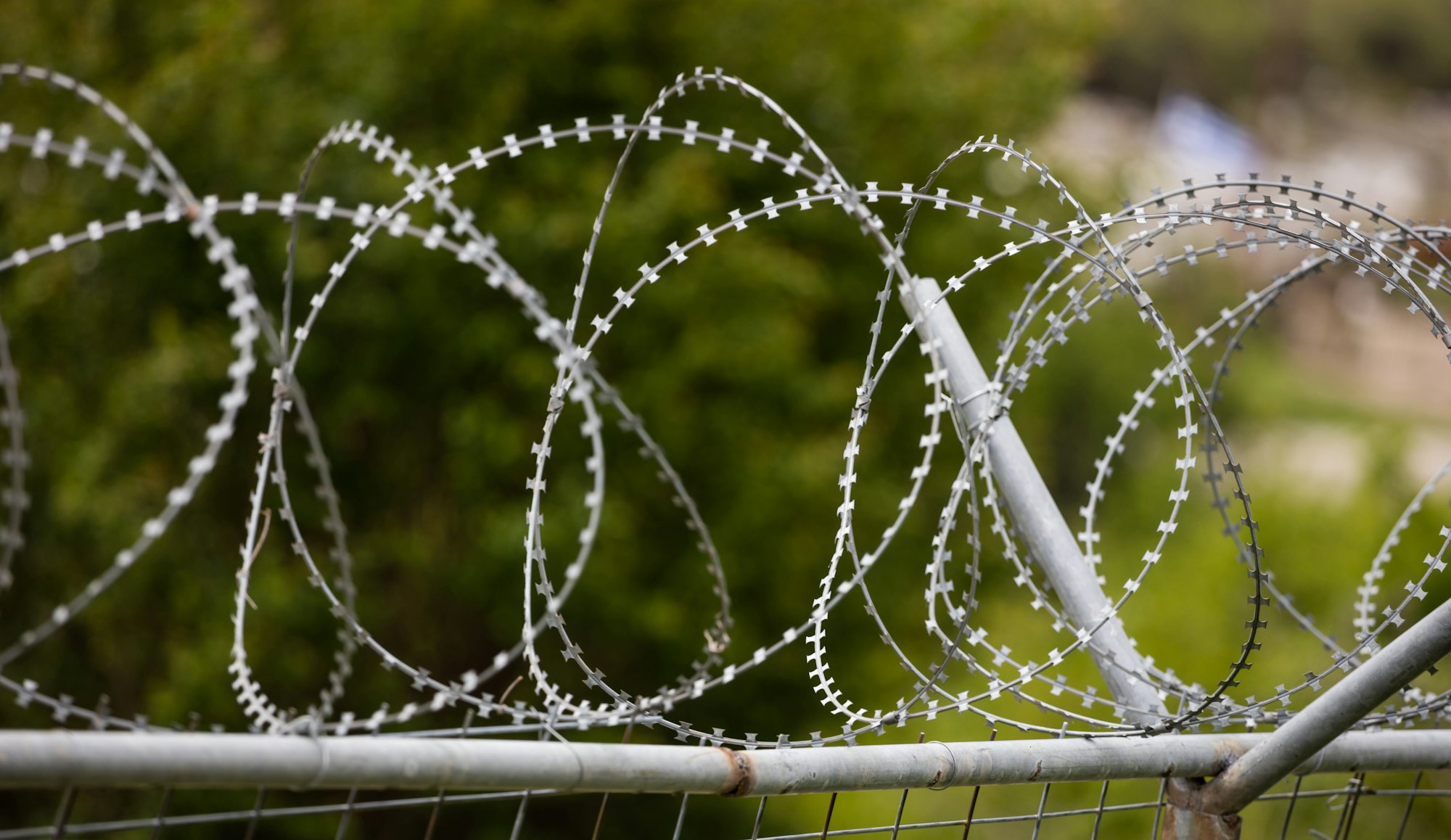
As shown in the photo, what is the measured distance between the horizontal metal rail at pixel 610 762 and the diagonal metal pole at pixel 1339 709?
0.06 metres

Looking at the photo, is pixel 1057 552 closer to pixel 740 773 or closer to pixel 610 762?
pixel 740 773

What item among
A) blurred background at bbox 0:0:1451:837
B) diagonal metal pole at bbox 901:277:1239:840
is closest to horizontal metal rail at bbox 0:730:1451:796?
diagonal metal pole at bbox 901:277:1239:840

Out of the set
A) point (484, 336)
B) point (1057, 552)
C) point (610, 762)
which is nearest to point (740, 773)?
point (610, 762)

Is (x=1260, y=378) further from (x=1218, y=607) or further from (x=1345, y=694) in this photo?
(x=1345, y=694)

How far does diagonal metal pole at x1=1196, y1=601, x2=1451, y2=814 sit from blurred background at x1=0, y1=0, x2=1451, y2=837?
5873 mm

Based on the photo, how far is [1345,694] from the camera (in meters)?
2.01

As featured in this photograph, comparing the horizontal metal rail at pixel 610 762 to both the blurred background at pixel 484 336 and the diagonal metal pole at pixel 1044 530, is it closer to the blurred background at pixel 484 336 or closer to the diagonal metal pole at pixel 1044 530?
the diagonal metal pole at pixel 1044 530

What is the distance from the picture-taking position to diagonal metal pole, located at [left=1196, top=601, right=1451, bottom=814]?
1.97 meters

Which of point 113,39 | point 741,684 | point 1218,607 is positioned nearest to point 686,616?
point 741,684

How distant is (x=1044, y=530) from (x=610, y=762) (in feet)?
3.46

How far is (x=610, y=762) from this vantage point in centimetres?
170

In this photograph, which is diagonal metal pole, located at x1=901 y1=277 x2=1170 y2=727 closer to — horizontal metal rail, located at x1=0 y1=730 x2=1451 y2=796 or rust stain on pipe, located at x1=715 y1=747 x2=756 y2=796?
horizontal metal rail, located at x1=0 y1=730 x2=1451 y2=796

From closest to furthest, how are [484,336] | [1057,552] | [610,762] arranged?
[610,762]
[1057,552]
[484,336]

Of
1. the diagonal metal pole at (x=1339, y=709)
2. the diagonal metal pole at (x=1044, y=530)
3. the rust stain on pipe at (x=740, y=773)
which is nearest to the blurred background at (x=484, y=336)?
the diagonal metal pole at (x=1044, y=530)
